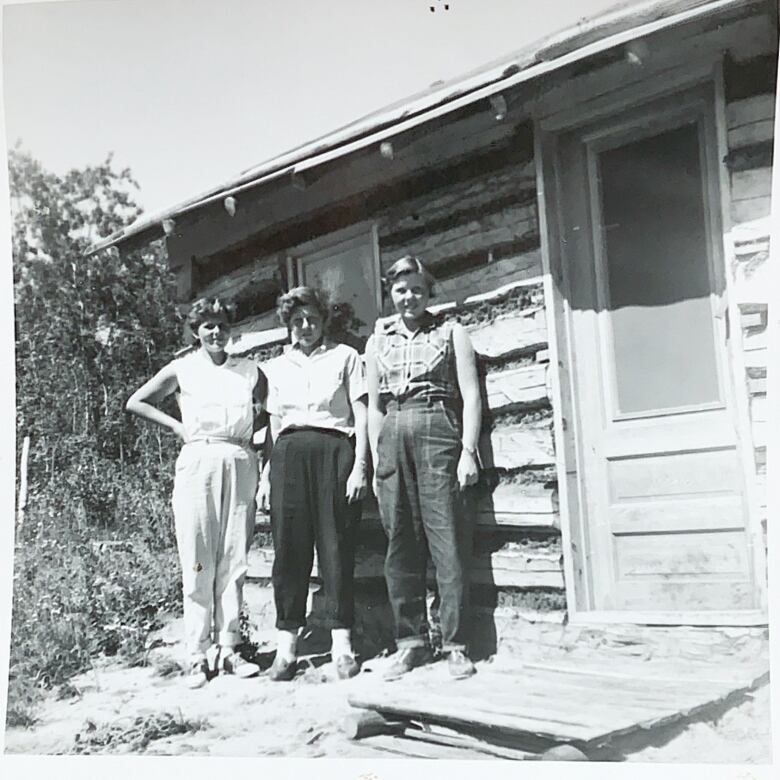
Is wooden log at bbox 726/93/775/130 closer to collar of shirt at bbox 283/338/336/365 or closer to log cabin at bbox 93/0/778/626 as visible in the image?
log cabin at bbox 93/0/778/626

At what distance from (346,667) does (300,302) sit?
145cm

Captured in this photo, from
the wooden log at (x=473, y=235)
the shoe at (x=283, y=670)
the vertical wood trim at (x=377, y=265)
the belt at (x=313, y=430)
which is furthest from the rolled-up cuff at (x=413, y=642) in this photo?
the wooden log at (x=473, y=235)

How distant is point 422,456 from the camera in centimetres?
402

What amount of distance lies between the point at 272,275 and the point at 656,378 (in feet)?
5.38

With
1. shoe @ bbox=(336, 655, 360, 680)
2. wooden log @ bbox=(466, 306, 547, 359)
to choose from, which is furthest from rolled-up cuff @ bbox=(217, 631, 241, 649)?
wooden log @ bbox=(466, 306, 547, 359)

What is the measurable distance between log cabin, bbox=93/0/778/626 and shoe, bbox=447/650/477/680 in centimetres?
21

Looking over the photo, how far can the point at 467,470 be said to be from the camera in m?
3.96

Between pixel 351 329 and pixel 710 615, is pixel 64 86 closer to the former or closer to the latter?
pixel 351 329

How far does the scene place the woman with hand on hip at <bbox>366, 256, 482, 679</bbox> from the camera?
395cm

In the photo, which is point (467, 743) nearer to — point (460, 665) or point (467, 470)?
point (460, 665)

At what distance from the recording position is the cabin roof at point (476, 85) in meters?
3.64

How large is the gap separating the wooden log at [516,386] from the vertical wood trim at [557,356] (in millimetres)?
43

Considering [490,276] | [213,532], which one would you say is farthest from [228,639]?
[490,276]

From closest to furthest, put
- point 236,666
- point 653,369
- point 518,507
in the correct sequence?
point 653,369 → point 518,507 → point 236,666
